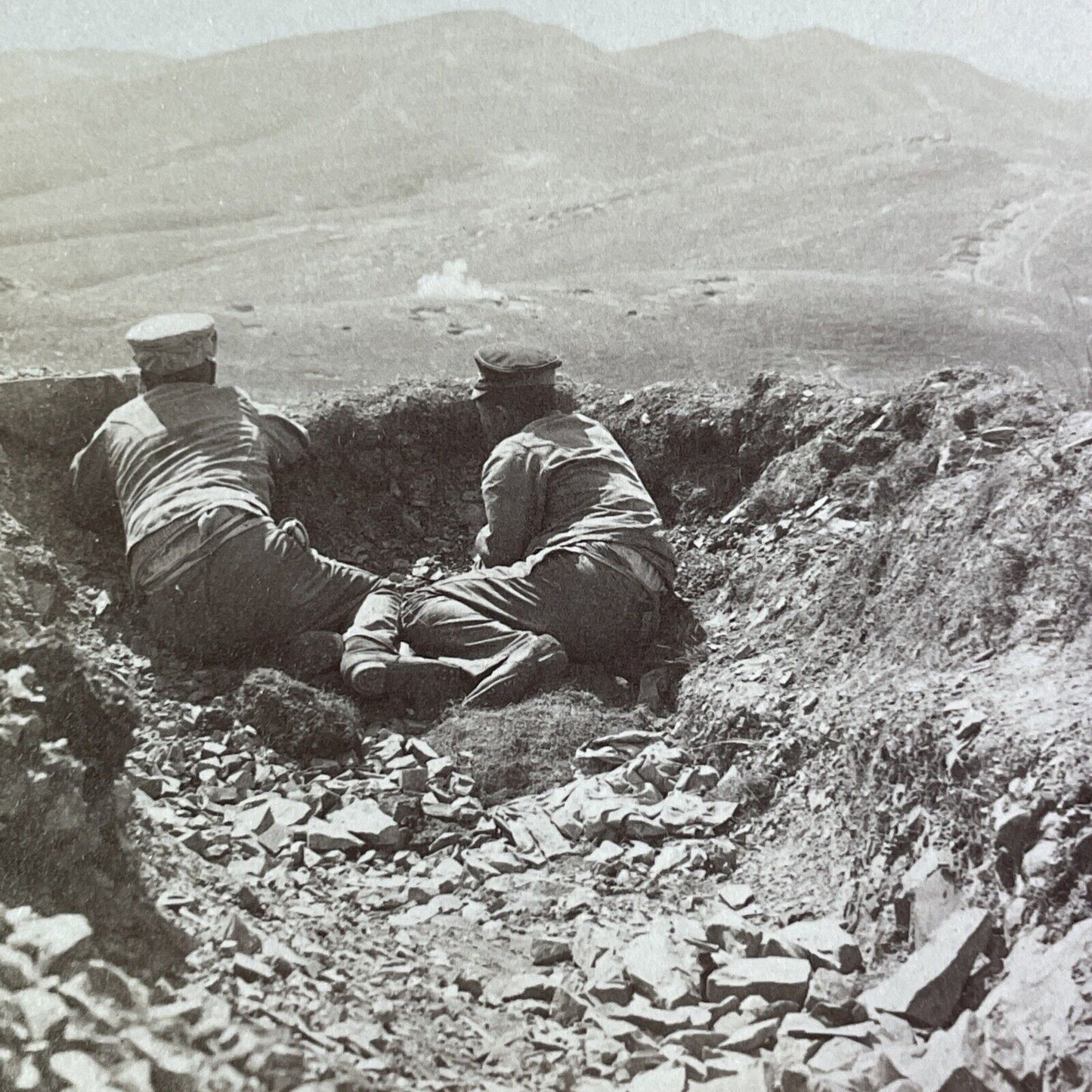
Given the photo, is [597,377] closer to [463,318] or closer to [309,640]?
[463,318]

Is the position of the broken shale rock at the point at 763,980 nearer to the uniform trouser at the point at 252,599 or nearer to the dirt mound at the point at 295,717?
the dirt mound at the point at 295,717

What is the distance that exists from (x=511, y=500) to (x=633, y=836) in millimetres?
1808

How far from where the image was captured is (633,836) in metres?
2.91

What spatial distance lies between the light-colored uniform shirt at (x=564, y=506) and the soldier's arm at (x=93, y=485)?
1.57 meters

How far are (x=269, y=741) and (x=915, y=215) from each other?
7.48 m

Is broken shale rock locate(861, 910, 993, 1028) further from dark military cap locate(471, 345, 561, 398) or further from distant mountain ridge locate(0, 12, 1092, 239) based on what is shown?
distant mountain ridge locate(0, 12, 1092, 239)

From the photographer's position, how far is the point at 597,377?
6820 mm

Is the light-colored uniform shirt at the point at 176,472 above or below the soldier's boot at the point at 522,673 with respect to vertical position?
above

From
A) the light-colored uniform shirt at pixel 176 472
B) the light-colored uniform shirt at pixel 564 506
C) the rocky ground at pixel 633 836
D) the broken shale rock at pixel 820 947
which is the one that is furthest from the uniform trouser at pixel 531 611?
the broken shale rock at pixel 820 947

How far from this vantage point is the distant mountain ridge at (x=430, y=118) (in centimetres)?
870

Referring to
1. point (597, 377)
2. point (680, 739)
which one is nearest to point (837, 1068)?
point (680, 739)

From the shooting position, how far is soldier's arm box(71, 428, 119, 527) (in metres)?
4.55

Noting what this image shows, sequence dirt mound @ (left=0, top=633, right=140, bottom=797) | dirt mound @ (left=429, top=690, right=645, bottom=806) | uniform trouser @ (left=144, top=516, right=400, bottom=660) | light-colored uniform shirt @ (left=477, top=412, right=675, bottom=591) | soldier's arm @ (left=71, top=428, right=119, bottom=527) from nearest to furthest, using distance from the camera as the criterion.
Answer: dirt mound @ (left=0, top=633, right=140, bottom=797), dirt mound @ (left=429, top=690, right=645, bottom=806), uniform trouser @ (left=144, top=516, right=400, bottom=660), light-colored uniform shirt @ (left=477, top=412, right=675, bottom=591), soldier's arm @ (left=71, top=428, right=119, bottom=527)

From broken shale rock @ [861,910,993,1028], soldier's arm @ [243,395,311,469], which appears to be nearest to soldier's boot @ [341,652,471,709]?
soldier's arm @ [243,395,311,469]
